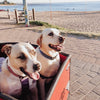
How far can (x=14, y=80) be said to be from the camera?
5.36 ft

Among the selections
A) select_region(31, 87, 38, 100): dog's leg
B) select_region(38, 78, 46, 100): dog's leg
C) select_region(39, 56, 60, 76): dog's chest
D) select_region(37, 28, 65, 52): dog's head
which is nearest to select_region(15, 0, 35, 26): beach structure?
select_region(37, 28, 65, 52): dog's head

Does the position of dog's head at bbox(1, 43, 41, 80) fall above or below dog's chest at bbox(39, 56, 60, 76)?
above

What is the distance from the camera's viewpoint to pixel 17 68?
1578mm

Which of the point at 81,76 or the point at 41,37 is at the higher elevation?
the point at 41,37

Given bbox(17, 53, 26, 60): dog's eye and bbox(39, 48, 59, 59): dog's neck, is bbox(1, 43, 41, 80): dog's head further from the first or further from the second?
bbox(39, 48, 59, 59): dog's neck

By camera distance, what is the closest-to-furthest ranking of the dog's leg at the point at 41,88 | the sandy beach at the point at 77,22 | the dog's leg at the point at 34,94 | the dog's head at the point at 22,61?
1. the dog's head at the point at 22,61
2. the dog's leg at the point at 34,94
3. the dog's leg at the point at 41,88
4. the sandy beach at the point at 77,22

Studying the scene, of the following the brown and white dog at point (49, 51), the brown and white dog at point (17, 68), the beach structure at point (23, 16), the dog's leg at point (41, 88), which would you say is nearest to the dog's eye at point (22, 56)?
the brown and white dog at point (17, 68)

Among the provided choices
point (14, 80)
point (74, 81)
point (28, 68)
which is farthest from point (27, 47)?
point (74, 81)

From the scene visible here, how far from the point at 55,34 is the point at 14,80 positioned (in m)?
0.99

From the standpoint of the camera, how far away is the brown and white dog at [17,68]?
1.54 m

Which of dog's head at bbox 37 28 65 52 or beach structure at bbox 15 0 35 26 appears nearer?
dog's head at bbox 37 28 65 52

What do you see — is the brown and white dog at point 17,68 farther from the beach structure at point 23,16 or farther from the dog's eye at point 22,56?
the beach structure at point 23,16

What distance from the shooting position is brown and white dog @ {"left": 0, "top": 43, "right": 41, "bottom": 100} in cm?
154

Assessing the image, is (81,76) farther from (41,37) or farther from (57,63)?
(41,37)
